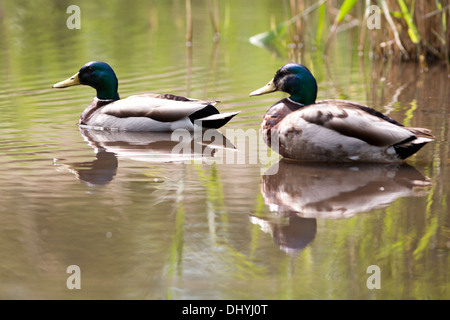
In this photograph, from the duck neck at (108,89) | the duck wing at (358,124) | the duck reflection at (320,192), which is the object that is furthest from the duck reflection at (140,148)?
the duck wing at (358,124)

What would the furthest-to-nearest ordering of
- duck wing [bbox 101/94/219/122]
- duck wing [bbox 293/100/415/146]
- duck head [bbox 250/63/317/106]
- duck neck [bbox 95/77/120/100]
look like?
duck neck [bbox 95/77/120/100]
duck wing [bbox 101/94/219/122]
duck head [bbox 250/63/317/106]
duck wing [bbox 293/100/415/146]

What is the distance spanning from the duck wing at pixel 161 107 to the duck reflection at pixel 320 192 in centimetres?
131

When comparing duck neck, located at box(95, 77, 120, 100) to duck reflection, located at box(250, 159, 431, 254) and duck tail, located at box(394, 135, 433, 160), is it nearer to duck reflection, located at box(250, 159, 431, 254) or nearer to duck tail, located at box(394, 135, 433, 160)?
duck reflection, located at box(250, 159, 431, 254)

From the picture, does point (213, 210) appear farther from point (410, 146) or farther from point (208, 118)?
point (208, 118)

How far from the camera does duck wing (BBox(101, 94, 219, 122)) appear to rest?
7.11 m

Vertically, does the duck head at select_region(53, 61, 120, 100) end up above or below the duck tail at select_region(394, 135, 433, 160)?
above

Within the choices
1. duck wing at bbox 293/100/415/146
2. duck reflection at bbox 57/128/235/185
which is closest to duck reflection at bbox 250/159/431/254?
duck wing at bbox 293/100/415/146

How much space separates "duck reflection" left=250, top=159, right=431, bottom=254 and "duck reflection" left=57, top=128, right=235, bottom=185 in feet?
2.83

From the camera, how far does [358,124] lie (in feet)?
18.3

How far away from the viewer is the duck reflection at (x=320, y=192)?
445cm

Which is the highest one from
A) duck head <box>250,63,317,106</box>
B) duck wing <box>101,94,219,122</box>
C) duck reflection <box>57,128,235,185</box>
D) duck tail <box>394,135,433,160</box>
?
duck head <box>250,63,317,106</box>

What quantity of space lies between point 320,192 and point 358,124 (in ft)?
2.22

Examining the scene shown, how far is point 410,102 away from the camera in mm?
8586

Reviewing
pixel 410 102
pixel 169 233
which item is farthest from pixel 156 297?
pixel 410 102
